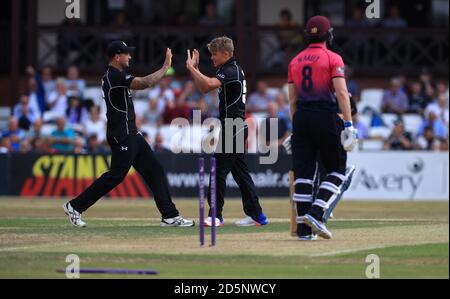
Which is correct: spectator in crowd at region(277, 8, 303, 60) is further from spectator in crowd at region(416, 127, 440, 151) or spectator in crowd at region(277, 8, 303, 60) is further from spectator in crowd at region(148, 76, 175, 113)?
spectator in crowd at region(416, 127, 440, 151)

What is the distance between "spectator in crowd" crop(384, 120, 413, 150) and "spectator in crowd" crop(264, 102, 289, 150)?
227 cm

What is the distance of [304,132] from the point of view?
12625mm

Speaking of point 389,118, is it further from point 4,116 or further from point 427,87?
point 4,116

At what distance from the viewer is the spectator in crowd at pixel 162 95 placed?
88.4 ft

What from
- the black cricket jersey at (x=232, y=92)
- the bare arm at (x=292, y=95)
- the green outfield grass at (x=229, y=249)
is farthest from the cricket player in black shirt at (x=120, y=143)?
the bare arm at (x=292, y=95)

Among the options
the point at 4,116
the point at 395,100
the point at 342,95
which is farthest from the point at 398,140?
the point at 342,95

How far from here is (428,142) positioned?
25703 mm

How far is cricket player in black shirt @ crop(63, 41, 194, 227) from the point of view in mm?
14430

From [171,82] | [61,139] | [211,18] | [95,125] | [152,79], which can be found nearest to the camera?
[152,79]

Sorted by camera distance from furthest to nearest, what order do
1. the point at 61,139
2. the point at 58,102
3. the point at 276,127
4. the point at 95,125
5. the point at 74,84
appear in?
the point at 74,84, the point at 58,102, the point at 95,125, the point at 61,139, the point at 276,127

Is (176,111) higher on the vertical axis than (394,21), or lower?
lower

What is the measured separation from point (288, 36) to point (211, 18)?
2.20 meters

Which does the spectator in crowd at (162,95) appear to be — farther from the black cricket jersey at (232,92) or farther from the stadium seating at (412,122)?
the black cricket jersey at (232,92)
